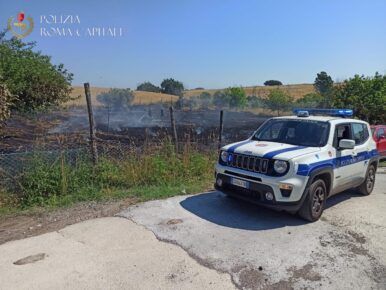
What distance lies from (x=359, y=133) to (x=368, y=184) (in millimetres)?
1242

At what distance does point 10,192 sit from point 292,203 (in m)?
5.00

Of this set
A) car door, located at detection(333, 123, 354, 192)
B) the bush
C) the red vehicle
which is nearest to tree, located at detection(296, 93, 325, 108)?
the red vehicle

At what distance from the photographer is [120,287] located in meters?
3.61

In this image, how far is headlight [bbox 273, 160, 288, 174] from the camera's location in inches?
205

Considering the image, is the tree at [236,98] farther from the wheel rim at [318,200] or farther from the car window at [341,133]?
the wheel rim at [318,200]

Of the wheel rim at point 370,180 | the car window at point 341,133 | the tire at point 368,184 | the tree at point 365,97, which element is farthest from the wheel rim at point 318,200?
the tree at point 365,97

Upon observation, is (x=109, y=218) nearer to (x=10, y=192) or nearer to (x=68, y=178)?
(x=68, y=178)

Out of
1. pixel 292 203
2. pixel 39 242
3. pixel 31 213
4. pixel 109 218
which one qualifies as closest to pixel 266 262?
pixel 292 203

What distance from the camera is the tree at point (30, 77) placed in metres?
7.48

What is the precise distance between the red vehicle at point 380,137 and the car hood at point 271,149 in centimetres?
719

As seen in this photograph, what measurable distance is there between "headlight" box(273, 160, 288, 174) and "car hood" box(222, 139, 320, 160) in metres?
0.07

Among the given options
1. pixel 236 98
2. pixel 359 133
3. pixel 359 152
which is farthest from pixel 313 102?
pixel 359 152

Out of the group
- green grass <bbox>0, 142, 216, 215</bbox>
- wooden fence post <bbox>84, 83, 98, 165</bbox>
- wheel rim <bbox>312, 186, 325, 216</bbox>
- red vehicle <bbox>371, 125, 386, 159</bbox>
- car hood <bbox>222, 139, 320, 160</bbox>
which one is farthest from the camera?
red vehicle <bbox>371, 125, 386, 159</bbox>

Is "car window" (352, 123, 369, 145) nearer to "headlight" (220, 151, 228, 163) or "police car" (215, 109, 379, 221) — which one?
"police car" (215, 109, 379, 221)
